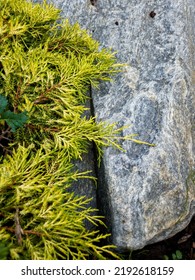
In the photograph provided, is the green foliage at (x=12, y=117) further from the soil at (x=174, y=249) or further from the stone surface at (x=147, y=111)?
the soil at (x=174, y=249)

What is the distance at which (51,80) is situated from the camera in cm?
198

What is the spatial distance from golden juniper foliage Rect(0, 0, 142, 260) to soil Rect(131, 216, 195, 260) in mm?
330

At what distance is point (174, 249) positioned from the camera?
2.42 meters

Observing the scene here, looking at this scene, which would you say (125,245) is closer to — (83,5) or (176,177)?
(176,177)

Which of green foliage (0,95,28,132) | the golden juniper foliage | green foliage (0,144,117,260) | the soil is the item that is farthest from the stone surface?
green foliage (0,95,28,132)

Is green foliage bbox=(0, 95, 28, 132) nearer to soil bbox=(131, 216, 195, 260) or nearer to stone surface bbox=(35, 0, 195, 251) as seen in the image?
stone surface bbox=(35, 0, 195, 251)

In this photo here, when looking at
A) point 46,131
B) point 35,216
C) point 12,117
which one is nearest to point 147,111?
point 46,131

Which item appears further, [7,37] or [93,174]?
[93,174]

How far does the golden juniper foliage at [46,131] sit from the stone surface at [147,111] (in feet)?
0.42

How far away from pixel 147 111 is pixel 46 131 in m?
0.68
